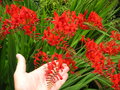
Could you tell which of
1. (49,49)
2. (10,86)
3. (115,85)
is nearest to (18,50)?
(49,49)

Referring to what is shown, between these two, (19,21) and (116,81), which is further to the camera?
(116,81)

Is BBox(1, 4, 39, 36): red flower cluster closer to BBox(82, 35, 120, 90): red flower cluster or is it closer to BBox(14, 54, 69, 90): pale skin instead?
BBox(14, 54, 69, 90): pale skin

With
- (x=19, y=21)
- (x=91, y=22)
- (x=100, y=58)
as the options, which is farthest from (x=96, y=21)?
(x=19, y=21)

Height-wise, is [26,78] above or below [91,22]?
below

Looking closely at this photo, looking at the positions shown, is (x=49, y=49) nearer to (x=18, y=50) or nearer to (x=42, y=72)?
(x=18, y=50)

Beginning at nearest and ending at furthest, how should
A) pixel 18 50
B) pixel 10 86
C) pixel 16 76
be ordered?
pixel 16 76 < pixel 10 86 < pixel 18 50

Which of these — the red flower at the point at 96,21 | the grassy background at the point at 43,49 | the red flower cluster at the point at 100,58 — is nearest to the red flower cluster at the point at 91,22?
the red flower at the point at 96,21

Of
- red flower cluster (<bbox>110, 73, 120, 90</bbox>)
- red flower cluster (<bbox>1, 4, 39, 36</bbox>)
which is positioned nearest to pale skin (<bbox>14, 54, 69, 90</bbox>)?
red flower cluster (<bbox>1, 4, 39, 36</bbox>)

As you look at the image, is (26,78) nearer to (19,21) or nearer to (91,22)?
(19,21)

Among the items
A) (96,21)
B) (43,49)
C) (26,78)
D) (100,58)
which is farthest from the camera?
(43,49)

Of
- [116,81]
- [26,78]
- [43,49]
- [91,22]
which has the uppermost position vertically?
[91,22]

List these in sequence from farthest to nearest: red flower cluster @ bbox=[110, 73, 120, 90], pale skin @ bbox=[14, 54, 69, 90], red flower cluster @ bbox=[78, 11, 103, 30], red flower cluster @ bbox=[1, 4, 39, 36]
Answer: red flower cluster @ bbox=[78, 11, 103, 30], red flower cluster @ bbox=[110, 73, 120, 90], red flower cluster @ bbox=[1, 4, 39, 36], pale skin @ bbox=[14, 54, 69, 90]
